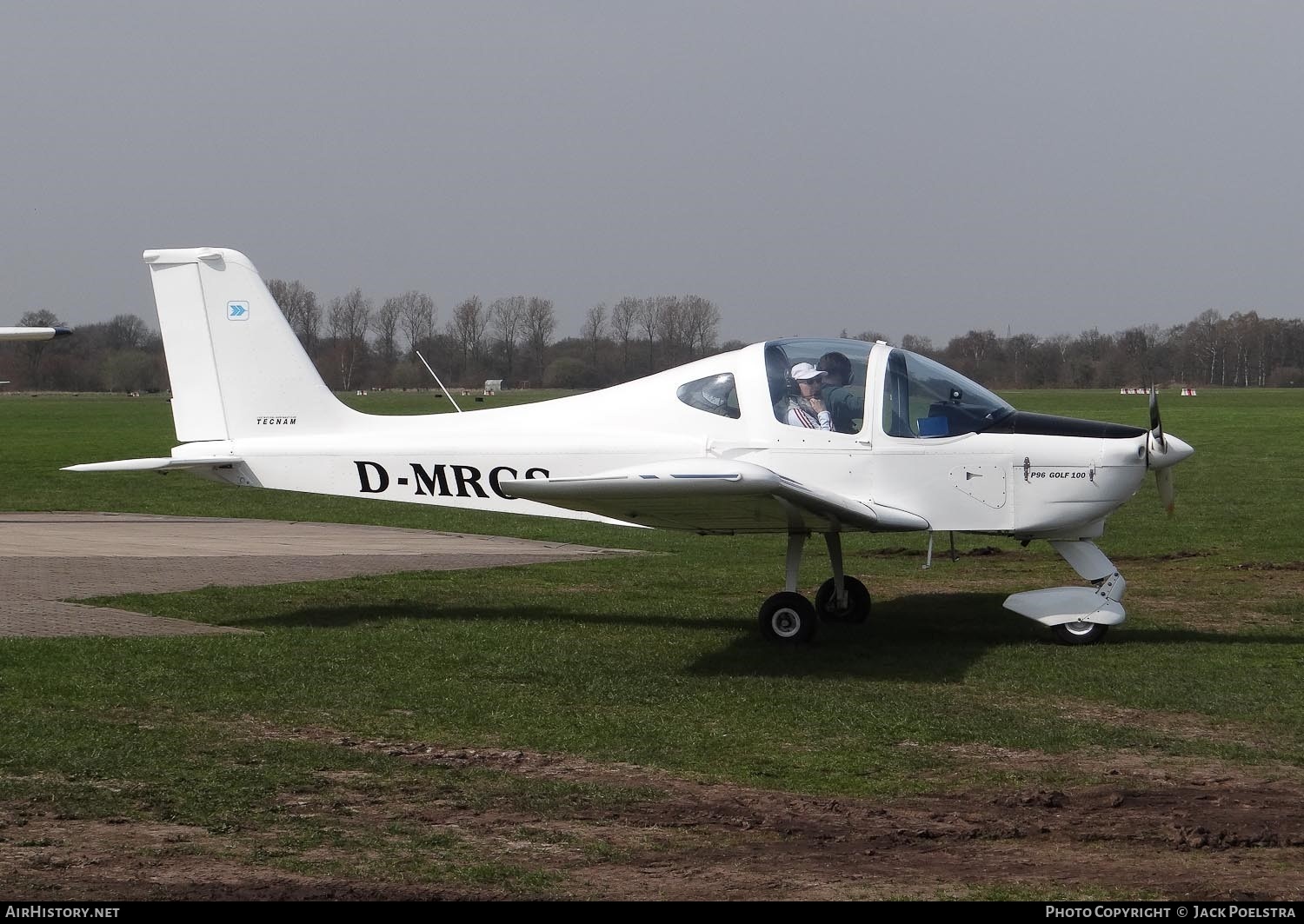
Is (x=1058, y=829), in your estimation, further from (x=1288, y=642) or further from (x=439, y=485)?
(x=439, y=485)

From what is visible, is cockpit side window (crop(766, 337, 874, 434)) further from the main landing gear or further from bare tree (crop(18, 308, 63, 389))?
bare tree (crop(18, 308, 63, 389))

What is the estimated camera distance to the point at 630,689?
28.0 feet

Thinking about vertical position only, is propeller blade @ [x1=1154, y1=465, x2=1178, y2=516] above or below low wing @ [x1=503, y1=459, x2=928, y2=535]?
below

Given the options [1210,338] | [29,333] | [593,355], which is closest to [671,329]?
[593,355]

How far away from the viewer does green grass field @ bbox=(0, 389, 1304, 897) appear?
632cm

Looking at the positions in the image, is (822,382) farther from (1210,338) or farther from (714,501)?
(1210,338)

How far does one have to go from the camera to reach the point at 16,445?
43.1 metres

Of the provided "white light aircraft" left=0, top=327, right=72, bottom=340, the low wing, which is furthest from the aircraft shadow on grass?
"white light aircraft" left=0, top=327, right=72, bottom=340

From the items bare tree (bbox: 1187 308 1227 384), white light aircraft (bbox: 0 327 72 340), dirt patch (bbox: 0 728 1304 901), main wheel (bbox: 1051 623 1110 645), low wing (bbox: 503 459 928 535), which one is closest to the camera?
dirt patch (bbox: 0 728 1304 901)

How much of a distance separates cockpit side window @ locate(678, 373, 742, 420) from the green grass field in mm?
1762

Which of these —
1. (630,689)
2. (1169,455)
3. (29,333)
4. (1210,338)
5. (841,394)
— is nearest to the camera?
(630,689)

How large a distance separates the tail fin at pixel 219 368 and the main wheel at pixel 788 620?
12.8ft

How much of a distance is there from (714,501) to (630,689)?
1399mm

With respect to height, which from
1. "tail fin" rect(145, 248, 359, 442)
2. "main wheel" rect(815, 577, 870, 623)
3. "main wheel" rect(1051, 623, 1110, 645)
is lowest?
"main wheel" rect(1051, 623, 1110, 645)
